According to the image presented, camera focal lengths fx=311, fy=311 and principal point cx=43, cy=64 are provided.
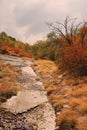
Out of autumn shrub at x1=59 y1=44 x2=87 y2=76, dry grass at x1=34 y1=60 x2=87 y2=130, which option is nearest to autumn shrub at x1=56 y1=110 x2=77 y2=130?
dry grass at x1=34 y1=60 x2=87 y2=130

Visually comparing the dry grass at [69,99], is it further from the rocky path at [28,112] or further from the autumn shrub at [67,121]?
the rocky path at [28,112]

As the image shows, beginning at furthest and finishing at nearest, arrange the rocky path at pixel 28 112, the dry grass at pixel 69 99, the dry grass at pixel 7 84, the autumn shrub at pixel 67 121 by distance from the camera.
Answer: the dry grass at pixel 7 84 < the rocky path at pixel 28 112 < the dry grass at pixel 69 99 < the autumn shrub at pixel 67 121

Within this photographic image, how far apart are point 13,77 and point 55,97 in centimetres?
571

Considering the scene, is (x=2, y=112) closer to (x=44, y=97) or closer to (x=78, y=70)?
(x=44, y=97)

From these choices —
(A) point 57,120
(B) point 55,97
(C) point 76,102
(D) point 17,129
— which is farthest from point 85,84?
(D) point 17,129

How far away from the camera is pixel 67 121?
36.8 feet

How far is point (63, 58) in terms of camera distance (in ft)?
75.2

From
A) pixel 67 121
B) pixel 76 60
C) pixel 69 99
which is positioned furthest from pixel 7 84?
pixel 67 121

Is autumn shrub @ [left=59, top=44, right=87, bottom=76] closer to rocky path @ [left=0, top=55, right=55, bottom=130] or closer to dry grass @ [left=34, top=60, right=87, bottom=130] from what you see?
dry grass @ [left=34, top=60, right=87, bottom=130]


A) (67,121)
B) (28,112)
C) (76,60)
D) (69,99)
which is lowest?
(28,112)

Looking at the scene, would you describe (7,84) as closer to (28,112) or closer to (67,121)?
(28,112)

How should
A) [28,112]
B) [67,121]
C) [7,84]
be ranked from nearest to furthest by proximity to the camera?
[67,121], [28,112], [7,84]

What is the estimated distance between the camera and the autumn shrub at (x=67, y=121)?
1093 cm

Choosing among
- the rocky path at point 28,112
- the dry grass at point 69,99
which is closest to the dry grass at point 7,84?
the rocky path at point 28,112
